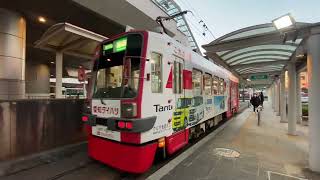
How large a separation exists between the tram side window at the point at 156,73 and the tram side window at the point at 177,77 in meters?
0.61

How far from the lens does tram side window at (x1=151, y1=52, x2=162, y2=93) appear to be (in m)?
4.37

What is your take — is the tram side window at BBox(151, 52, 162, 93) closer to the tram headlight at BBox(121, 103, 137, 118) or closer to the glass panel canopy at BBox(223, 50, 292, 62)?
the tram headlight at BBox(121, 103, 137, 118)

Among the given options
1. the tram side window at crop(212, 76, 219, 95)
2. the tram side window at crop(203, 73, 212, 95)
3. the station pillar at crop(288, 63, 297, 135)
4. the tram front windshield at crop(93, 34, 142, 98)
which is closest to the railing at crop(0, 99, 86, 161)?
the tram front windshield at crop(93, 34, 142, 98)

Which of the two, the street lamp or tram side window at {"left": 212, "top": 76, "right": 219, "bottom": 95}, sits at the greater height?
the street lamp

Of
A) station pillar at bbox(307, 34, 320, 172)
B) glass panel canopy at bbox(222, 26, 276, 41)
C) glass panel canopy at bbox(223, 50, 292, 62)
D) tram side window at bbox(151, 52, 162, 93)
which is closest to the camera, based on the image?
tram side window at bbox(151, 52, 162, 93)

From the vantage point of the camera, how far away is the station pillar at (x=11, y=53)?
9.21 m

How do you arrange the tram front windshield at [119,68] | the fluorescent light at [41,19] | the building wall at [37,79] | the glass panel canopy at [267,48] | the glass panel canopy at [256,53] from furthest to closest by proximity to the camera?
the building wall at [37,79] → the fluorescent light at [41,19] → the glass panel canopy at [256,53] → the glass panel canopy at [267,48] → the tram front windshield at [119,68]

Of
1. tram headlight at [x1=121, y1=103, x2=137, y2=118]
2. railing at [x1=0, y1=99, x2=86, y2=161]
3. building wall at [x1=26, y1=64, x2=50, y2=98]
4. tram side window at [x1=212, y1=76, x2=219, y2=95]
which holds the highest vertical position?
building wall at [x1=26, y1=64, x2=50, y2=98]

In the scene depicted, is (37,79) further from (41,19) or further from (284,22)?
(284,22)

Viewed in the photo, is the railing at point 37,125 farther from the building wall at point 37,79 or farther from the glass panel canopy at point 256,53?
the building wall at point 37,79

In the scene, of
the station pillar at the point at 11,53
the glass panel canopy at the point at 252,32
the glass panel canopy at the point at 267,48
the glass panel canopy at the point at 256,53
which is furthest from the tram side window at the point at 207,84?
the station pillar at the point at 11,53

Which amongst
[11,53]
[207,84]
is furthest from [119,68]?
[11,53]

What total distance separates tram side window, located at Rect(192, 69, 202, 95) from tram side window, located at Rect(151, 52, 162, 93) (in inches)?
76.1

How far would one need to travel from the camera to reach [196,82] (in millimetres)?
6523
